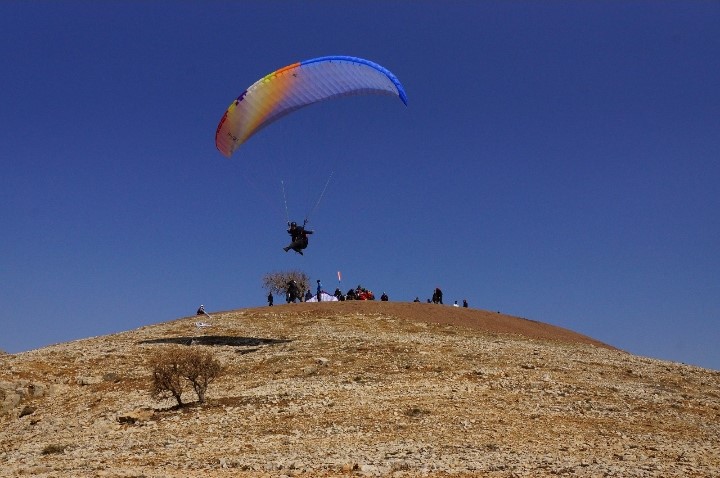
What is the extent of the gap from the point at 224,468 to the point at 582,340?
2881 cm

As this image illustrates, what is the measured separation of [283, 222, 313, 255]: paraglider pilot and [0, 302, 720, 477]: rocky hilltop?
3.91 meters

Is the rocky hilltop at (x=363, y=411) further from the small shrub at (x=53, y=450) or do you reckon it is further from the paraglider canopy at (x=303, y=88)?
the paraglider canopy at (x=303, y=88)

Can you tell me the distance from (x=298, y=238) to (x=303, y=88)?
246 inches

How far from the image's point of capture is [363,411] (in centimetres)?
1599

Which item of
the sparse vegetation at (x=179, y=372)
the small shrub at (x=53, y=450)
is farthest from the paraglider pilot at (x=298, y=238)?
the small shrub at (x=53, y=450)

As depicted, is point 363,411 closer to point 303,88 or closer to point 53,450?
point 53,450

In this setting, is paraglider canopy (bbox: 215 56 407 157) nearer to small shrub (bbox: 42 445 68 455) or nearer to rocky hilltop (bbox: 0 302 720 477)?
rocky hilltop (bbox: 0 302 720 477)

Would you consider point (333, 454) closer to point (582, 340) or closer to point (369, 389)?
point (369, 389)

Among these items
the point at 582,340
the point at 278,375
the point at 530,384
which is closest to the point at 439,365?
the point at 530,384

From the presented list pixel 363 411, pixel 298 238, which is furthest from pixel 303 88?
pixel 363 411

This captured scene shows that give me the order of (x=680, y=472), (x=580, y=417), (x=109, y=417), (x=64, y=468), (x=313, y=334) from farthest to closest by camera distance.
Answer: (x=313, y=334) < (x=109, y=417) < (x=580, y=417) < (x=64, y=468) < (x=680, y=472)

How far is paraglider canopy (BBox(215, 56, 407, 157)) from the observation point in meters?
26.4

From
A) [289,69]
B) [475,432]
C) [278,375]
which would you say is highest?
[289,69]

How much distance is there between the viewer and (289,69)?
2652 centimetres
